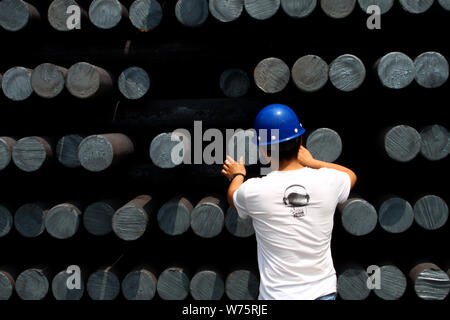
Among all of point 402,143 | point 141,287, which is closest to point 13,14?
point 141,287

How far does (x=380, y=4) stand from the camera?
1.79 metres

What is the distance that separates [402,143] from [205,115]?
3.43 feet

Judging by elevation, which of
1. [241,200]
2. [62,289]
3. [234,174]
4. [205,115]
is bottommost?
[62,289]

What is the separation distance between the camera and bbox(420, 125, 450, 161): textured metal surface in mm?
1820

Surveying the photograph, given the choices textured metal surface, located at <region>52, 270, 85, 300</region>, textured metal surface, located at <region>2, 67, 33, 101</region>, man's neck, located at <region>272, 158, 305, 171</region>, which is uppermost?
textured metal surface, located at <region>2, 67, 33, 101</region>

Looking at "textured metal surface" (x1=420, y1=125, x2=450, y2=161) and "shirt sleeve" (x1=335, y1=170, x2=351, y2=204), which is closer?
"shirt sleeve" (x1=335, y1=170, x2=351, y2=204)

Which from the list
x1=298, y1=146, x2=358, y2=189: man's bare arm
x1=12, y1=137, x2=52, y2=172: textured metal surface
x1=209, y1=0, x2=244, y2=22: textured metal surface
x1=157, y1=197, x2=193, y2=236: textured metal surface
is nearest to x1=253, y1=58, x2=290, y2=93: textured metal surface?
x1=209, y1=0, x2=244, y2=22: textured metal surface

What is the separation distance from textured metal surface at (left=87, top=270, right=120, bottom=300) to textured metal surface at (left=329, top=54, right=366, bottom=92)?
1569 millimetres

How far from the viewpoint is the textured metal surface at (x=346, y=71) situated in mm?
1786

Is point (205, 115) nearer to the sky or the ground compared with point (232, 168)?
nearer to the sky

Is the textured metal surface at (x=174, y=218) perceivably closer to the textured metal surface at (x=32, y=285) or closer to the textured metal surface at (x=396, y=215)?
the textured metal surface at (x=32, y=285)

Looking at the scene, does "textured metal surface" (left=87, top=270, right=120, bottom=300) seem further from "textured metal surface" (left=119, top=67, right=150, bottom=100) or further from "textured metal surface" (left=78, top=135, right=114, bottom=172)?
"textured metal surface" (left=119, top=67, right=150, bottom=100)

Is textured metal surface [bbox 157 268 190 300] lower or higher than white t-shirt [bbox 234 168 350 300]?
lower

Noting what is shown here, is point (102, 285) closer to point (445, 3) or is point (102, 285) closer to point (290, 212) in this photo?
point (290, 212)
